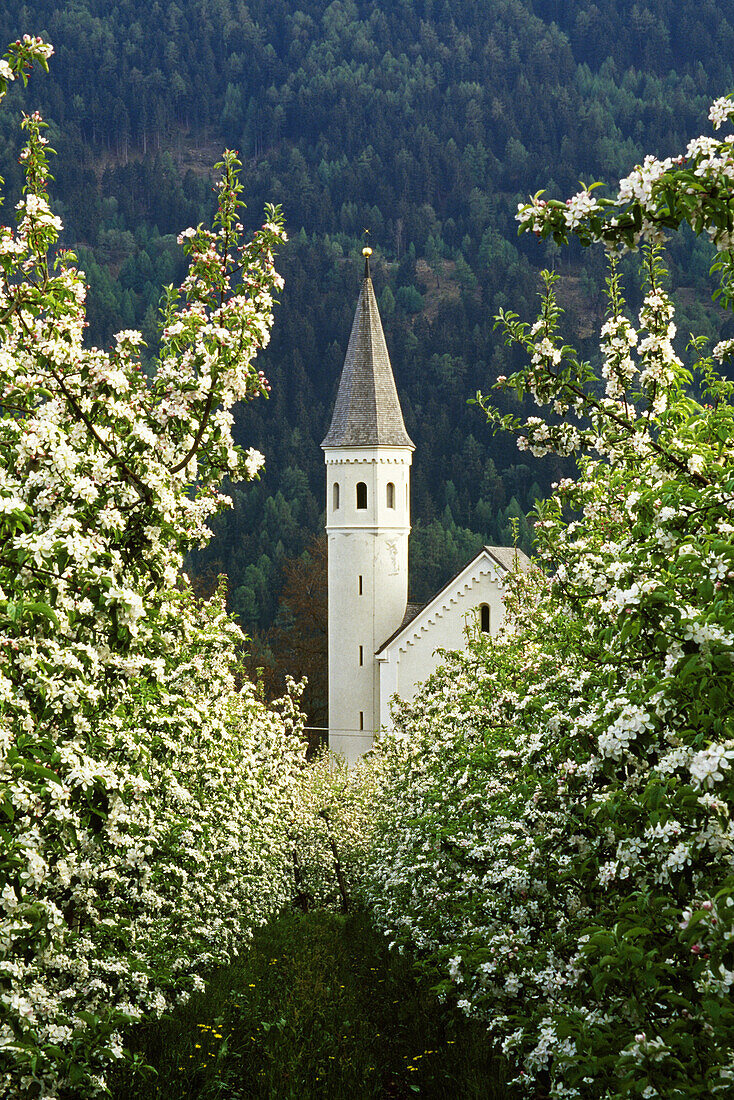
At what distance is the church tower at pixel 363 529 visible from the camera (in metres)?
45.3

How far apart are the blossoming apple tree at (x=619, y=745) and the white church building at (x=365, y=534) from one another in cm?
3452

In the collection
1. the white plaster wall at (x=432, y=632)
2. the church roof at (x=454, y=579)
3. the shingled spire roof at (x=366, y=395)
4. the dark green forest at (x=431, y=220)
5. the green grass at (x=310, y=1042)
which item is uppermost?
the dark green forest at (x=431, y=220)

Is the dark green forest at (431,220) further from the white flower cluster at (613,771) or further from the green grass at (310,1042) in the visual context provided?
the white flower cluster at (613,771)

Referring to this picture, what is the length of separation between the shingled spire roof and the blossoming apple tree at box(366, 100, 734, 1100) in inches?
1402

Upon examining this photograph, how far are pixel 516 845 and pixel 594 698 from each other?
1215 mm

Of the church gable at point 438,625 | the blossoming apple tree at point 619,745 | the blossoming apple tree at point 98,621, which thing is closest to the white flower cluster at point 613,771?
the blossoming apple tree at point 619,745

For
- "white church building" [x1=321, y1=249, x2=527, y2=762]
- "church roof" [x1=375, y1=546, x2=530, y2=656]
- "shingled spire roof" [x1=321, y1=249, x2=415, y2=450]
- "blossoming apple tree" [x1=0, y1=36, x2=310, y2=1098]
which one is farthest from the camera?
"shingled spire roof" [x1=321, y1=249, x2=415, y2=450]

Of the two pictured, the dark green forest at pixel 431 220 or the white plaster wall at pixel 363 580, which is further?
the dark green forest at pixel 431 220

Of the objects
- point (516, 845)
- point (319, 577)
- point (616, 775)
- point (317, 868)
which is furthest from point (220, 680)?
point (319, 577)

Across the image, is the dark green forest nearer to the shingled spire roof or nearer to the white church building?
the white church building

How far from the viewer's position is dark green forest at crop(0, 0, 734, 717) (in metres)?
113

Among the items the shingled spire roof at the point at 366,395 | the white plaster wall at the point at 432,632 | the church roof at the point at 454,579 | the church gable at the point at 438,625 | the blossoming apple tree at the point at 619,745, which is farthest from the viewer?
the shingled spire roof at the point at 366,395

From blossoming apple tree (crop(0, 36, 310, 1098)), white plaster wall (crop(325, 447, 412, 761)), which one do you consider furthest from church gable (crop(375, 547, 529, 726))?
blossoming apple tree (crop(0, 36, 310, 1098))

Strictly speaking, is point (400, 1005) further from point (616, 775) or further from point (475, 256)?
point (475, 256)
